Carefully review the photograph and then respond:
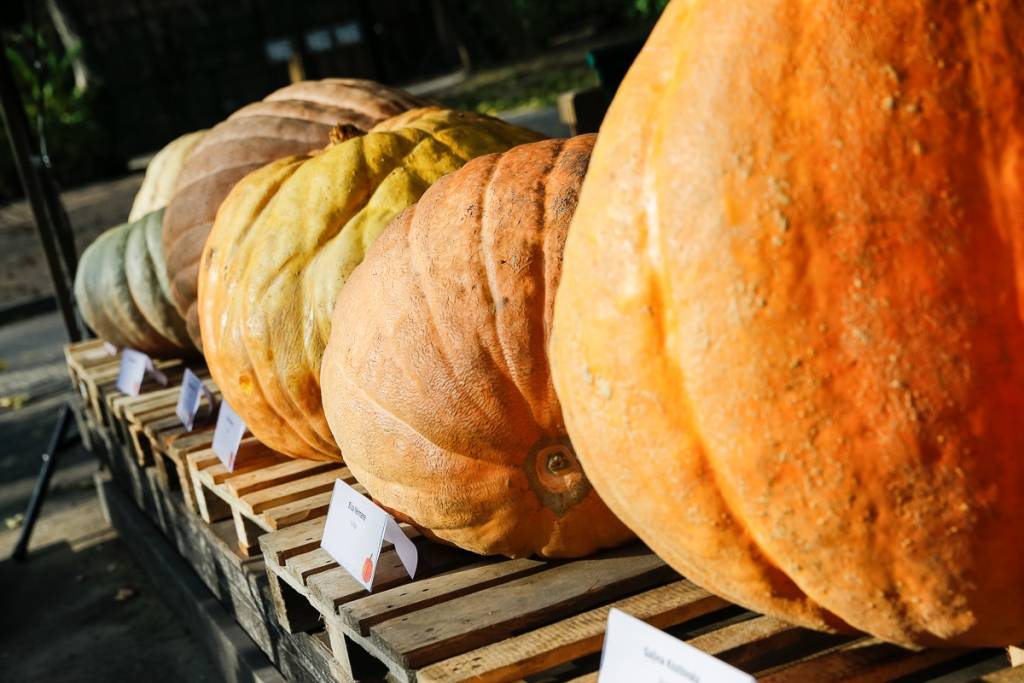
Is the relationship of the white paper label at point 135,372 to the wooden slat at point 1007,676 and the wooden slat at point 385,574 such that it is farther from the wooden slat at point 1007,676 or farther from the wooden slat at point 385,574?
the wooden slat at point 1007,676

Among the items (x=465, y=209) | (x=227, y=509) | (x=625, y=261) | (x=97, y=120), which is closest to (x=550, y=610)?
(x=465, y=209)

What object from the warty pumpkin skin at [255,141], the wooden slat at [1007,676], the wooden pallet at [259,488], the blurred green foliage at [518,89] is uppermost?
the warty pumpkin skin at [255,141]

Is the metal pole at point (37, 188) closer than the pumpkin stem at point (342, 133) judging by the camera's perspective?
No

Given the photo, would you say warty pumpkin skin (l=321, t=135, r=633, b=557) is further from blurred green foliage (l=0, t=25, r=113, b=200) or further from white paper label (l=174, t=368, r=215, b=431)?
blurred green foliage (l=0, t=25, r=113, b=200)

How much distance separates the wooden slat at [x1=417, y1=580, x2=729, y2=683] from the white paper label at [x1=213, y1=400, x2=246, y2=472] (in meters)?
1.28

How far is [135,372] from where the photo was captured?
4.12 m

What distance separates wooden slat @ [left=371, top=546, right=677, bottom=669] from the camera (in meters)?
1.84

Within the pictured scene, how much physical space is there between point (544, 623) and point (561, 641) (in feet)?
0.41

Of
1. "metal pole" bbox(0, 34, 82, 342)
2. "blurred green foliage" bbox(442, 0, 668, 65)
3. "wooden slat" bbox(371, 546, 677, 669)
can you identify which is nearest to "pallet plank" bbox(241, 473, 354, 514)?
"wooden slat" bbox(371, 546, 677, 669)

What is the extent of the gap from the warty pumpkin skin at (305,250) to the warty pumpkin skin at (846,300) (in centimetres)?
125

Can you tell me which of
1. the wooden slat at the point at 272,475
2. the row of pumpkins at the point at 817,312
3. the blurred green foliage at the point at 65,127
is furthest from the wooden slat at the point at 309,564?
the blurred green foliage at the point at 65,127

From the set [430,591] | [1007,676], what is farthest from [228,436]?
[1007,676]

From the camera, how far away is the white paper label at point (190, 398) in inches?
133

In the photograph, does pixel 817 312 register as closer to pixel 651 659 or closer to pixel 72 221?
pixel 651 659
